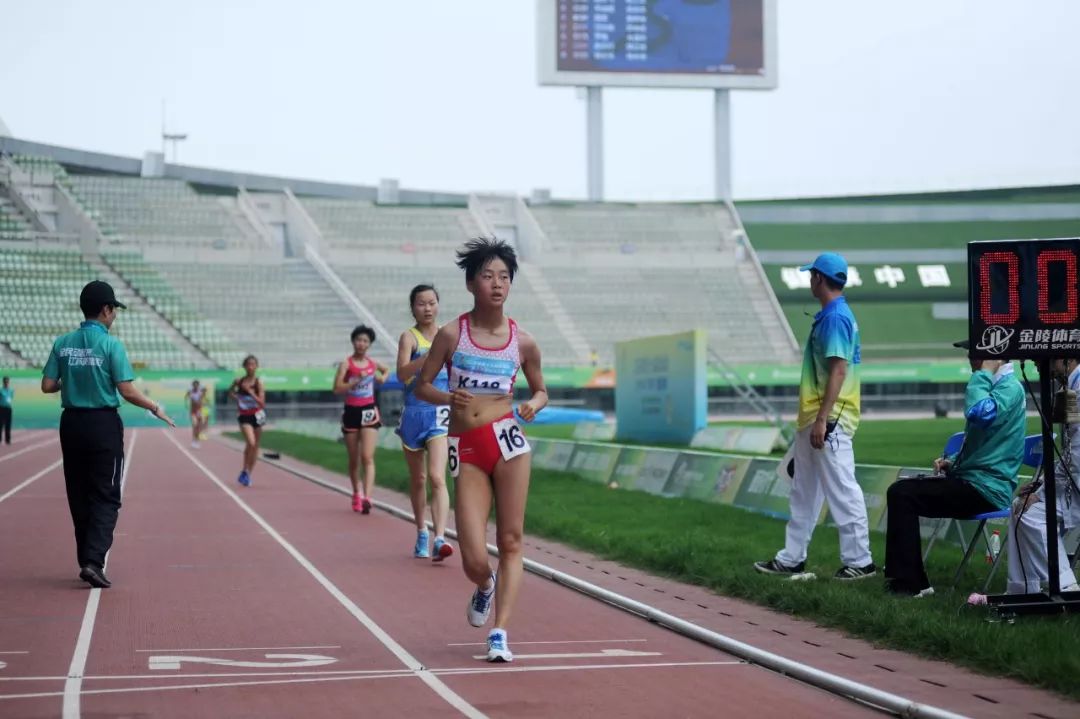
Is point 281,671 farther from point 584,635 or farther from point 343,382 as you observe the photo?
point 343,382

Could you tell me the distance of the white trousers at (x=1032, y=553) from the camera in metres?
8.80

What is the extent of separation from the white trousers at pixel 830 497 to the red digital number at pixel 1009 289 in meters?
1.86

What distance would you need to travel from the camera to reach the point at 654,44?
63125 mm

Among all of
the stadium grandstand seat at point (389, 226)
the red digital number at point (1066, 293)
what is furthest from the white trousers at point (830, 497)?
the stadium grandstand seat at point (389, 226)

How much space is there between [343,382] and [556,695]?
411 inches

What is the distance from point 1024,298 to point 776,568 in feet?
10.3

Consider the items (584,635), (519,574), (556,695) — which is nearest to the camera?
(556,695)

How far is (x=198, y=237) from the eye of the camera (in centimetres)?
7444

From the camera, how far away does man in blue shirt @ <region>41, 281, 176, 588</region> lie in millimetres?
10711

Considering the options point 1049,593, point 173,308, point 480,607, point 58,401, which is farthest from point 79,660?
point 173,308

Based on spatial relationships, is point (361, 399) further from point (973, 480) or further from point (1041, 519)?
point (1041, 519)

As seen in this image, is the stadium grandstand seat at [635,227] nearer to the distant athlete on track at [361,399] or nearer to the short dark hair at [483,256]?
the distant athlete on track at [361,399]

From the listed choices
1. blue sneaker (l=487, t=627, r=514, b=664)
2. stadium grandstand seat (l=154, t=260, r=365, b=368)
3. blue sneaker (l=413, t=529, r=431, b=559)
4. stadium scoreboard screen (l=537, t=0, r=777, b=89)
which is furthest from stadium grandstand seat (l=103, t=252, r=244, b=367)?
blue sneaker (l=487, t=627, r=514, b=664)

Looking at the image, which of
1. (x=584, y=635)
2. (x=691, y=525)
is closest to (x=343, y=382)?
(x=691, y=525)
